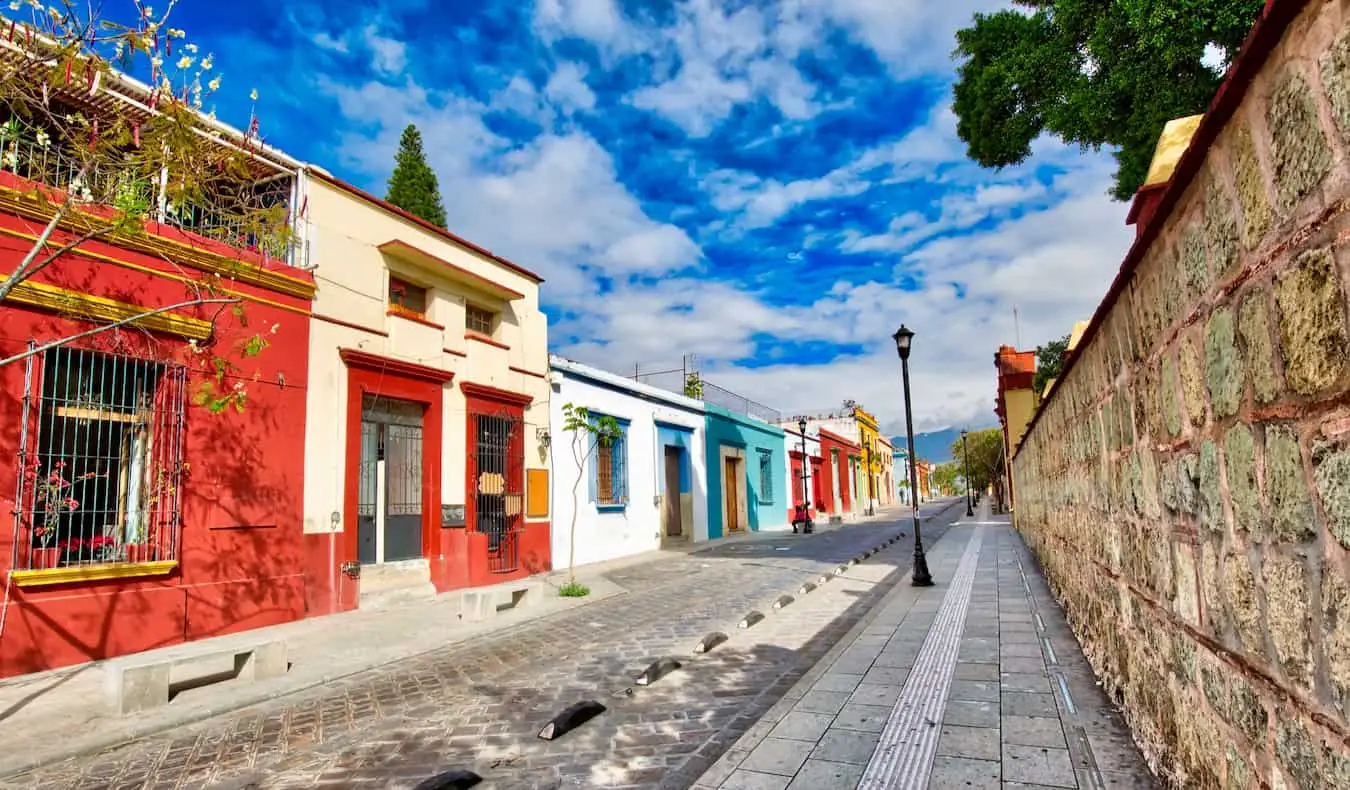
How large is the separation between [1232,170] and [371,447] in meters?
10.7

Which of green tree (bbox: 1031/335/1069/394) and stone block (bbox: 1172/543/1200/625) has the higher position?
green tree (bbox: 1031/335/1069/394)

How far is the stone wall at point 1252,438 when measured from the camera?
59.6 inches

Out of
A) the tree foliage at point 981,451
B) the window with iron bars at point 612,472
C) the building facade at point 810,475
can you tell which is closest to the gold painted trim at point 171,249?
the window with iron bars at point 612,472

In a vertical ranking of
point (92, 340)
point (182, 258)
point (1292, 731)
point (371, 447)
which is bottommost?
point (1292, 731)

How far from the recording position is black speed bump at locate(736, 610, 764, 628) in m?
7.99

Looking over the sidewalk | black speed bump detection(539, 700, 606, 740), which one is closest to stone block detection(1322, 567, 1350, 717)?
the sidewalk

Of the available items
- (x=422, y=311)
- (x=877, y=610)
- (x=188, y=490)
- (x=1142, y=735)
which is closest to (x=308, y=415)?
(x=188, y=490)

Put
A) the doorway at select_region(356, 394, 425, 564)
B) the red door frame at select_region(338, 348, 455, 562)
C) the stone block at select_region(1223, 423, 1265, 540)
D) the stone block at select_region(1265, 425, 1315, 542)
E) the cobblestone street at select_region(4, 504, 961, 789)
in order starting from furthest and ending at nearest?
1. the doorway at select_region(356, 394, 425, 564)
2. the red door frame at select_region(338, 348, 455, 562)
3. the cobblestone street at select_region(4, 504, 961, 789)
4. the stone block at select_region(1223, 423, 1265, 540)
5. the stone block at select_region(1265, 425, 1315, 542)

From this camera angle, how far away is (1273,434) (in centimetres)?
178

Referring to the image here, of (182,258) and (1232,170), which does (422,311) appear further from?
(1232,170)

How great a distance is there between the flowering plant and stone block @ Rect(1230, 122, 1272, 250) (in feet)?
29.2

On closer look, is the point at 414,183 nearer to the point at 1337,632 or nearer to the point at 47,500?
the point at 47,500

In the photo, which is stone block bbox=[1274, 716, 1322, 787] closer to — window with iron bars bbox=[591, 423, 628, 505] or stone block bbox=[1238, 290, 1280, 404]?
stone block bbox=[1238, 290, 1280, 404]

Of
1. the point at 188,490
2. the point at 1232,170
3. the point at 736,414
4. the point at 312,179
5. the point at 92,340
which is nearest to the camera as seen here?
the point at 1232,170
